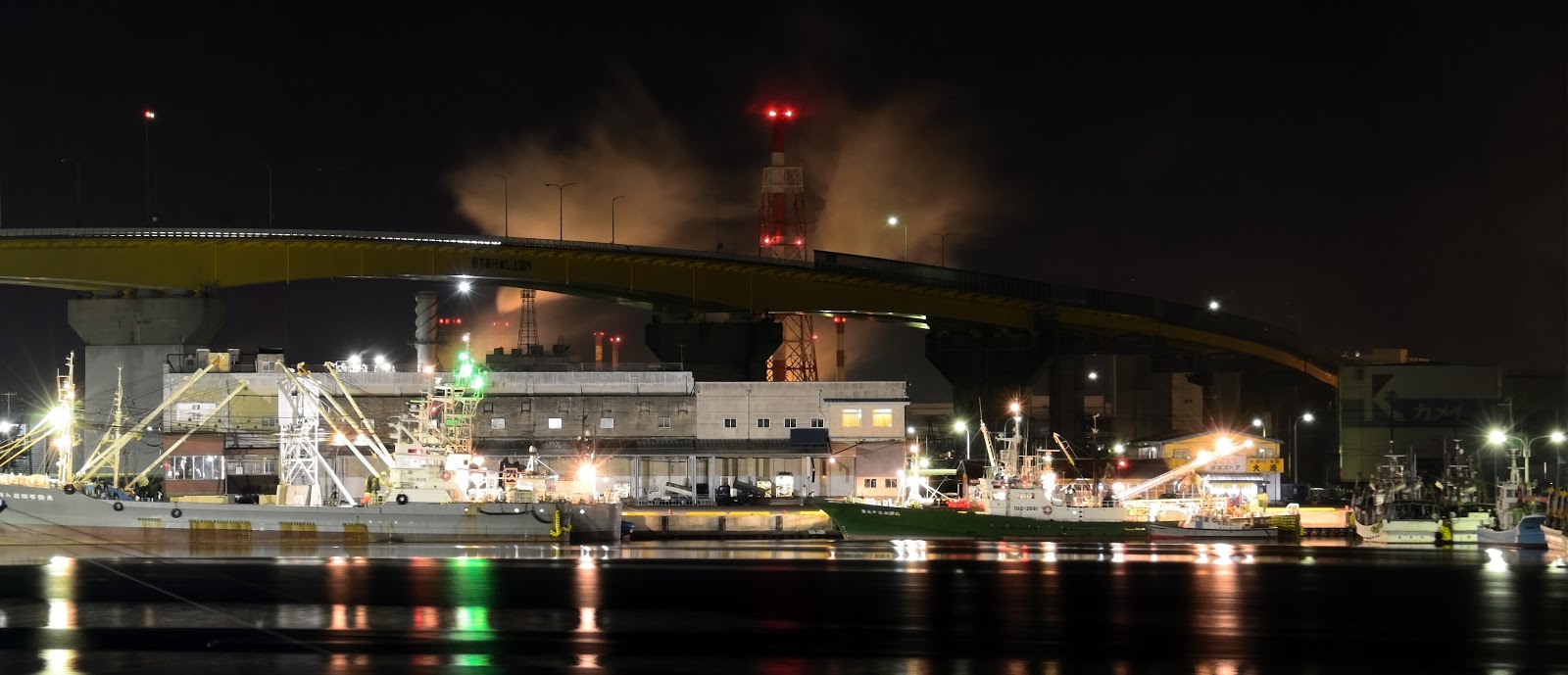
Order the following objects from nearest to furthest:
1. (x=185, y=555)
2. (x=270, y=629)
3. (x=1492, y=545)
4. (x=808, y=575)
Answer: (x=270, y=629), (x=808, y=575), (x=185, y=555), (x=1492, y=545)

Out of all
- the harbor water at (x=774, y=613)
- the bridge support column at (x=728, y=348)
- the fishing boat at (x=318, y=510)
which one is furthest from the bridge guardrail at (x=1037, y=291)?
the harbor water at (x=774, y=613)

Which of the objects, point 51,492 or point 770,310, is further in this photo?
point 770,310

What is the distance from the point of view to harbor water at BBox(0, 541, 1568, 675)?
103ft

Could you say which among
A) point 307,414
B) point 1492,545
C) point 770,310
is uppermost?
point 770,310

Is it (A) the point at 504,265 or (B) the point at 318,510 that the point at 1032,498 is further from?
(A) the point at 504,265

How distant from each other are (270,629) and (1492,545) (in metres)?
54.9

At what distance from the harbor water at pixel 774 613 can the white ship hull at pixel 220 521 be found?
5.18 meters

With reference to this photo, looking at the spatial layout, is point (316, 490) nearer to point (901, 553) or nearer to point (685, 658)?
point (901, 553)

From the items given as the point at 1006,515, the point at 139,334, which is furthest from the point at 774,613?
the point at 139,334

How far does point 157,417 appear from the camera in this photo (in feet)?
301

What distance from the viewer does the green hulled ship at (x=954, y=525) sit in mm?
71562

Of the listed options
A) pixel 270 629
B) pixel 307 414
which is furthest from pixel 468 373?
pixel 270 629

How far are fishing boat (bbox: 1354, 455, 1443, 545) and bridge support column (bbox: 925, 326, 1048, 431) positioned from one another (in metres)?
35.2

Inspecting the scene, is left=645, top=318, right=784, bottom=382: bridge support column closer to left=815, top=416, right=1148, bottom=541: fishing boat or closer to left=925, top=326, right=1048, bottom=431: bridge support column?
left=925, top=326, right=1048, bottom=431: bridge support column
